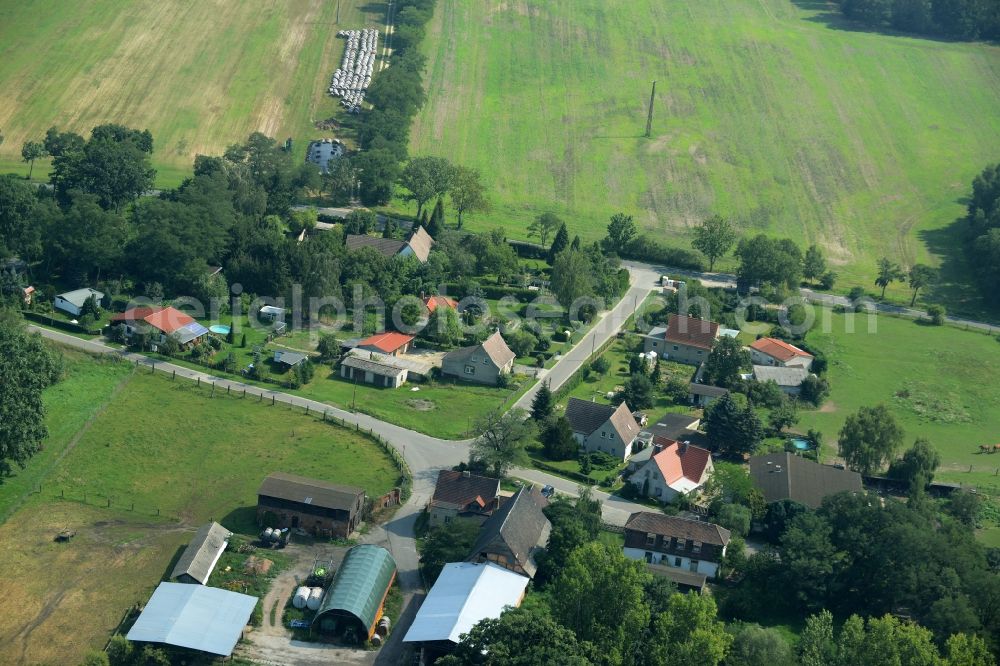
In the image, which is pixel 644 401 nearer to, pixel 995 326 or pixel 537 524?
pixel 537 524

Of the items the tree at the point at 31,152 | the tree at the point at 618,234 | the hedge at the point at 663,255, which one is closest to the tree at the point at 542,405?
the tree at the point at 618,234

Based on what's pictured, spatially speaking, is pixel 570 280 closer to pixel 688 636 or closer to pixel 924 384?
pixel 924 384

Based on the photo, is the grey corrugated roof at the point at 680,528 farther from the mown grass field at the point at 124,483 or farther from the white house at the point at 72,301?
the white house at the point at 72,301

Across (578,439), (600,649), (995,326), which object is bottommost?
(995,326)

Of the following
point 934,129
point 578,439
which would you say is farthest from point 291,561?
point 934,129

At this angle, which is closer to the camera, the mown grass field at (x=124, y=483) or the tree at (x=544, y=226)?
the mown grass field at (x=124, y=483)

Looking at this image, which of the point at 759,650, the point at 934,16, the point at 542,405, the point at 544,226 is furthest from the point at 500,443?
the point at 934,16
